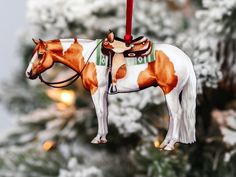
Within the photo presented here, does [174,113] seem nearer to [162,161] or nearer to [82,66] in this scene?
[82,66]

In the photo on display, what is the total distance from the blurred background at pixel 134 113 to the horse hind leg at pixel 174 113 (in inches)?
4.2

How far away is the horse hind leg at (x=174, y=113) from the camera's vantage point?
481 mm

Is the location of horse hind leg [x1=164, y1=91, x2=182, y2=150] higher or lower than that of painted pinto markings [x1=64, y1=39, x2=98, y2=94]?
lower

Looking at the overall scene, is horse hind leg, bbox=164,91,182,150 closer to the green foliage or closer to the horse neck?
the horse neck

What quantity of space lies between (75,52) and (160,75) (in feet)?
0.23

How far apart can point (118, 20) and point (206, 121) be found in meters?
0.15

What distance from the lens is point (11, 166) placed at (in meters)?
Result: 0.76

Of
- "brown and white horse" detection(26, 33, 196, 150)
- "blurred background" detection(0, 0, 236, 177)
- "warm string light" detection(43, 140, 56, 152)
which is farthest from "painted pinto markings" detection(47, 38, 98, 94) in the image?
"warm string light" detection(43, 140, 56, 152)

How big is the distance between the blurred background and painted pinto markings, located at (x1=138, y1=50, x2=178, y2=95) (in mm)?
109

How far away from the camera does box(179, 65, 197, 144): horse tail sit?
49cm

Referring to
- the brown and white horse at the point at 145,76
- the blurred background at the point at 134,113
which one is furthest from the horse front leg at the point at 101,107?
the blurred background at the point at 134,113

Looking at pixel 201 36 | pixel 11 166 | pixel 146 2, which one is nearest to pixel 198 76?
pixel 201 36

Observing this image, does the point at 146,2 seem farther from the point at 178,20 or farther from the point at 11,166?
the point at 11,166

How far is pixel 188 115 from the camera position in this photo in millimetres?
492
